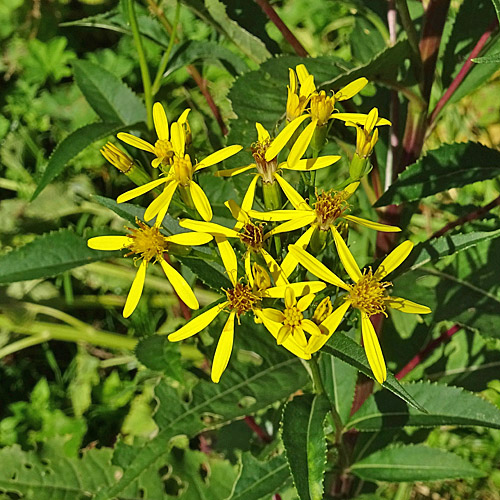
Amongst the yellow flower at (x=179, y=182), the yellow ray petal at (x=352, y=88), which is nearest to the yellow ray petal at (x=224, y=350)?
the yellow flower at (x=179, y=182)

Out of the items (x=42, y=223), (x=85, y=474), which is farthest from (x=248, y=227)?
(x=42, y=223)

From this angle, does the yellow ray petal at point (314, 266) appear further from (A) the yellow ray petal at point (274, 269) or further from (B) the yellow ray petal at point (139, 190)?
(B) the yellow ray petal at point (139, 190)

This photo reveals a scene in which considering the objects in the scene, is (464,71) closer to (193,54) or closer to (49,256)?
(193,54)

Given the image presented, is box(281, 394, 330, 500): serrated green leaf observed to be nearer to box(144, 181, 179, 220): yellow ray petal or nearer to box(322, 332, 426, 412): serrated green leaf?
box(322, 332, 426, 412): serrated green leaf

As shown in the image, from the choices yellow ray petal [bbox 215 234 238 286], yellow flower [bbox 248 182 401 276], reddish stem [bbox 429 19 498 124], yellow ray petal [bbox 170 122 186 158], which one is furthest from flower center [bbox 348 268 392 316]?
reddish stem [bbox 429 19 498 124]

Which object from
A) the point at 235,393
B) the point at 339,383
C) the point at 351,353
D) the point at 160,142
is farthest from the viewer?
the point at 339,383

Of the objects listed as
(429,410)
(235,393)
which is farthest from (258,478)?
(429,410)

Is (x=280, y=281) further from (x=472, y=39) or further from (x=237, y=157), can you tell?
(x=472, y=39)
